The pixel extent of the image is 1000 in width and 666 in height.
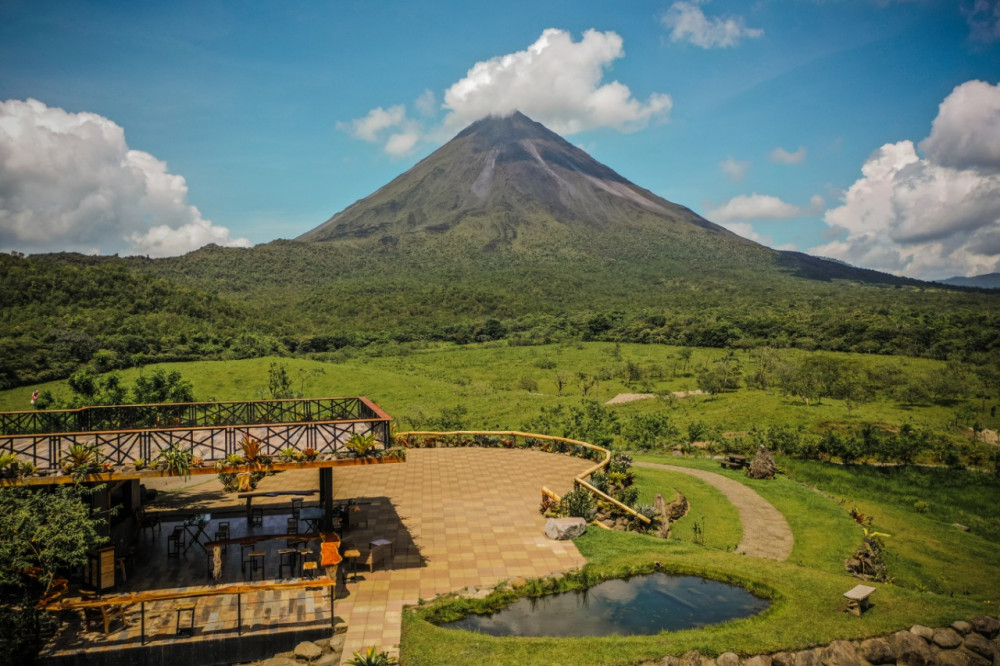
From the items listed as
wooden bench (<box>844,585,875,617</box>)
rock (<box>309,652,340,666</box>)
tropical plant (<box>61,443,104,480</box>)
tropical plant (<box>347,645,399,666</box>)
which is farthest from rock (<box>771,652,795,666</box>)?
tropical plant (<box>61,443,104,480</box>)

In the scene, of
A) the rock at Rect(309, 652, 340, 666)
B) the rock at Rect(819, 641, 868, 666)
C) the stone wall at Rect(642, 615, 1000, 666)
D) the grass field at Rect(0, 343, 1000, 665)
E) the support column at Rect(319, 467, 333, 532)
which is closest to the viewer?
the rock at Rect(309, 652, 340, 666)

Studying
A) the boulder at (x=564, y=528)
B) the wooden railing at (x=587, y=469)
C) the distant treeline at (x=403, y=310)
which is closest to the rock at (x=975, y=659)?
the wooden railing at (x=587, y=469)

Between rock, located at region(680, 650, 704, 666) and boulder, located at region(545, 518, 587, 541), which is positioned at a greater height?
boulder, located at region(545, 518, 587, 541)

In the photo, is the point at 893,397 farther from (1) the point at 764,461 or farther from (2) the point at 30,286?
(2) the point at 30,286

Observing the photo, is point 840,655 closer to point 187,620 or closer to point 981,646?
point 981,646

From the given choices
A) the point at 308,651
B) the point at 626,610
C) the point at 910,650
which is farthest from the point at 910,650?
the point at 308,651

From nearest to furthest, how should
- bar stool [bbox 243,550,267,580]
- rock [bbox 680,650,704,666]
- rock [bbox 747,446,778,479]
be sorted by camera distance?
rock [bbox 680,650,704,666]
bar stool [bbox 243,550,267,580]
rock [bbox 747,446,778,479]

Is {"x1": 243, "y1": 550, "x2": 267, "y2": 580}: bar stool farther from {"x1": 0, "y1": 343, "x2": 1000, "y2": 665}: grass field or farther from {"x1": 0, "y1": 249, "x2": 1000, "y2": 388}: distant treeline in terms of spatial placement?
{"x1": 0, "y1": 249, "x2": 1000, "y2": 388}: distant treeline

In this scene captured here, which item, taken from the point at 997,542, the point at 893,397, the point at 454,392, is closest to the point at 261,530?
the point at 997,542

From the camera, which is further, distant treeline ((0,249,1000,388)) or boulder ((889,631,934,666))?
distant treeline ((0,249,1000,388))
